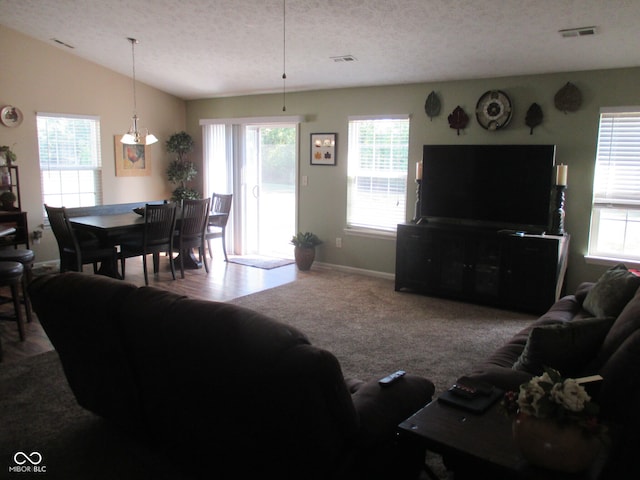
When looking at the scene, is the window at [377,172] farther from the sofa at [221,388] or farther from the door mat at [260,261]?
the sofa at [221,388]

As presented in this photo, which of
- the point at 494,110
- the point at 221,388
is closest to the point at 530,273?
the point at 494,110

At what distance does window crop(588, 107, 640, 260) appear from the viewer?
4660mm

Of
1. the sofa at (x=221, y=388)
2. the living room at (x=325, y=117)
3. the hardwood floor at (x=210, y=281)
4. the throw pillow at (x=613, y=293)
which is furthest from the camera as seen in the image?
the living room at (x=325, y=117)

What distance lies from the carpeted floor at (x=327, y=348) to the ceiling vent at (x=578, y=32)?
244 cm

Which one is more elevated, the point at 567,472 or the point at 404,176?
the point at 404,176

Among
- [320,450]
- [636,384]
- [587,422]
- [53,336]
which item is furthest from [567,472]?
[53,336]

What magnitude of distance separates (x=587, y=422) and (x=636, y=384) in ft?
1.56

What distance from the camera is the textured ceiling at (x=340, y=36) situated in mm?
3951

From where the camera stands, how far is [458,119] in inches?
214

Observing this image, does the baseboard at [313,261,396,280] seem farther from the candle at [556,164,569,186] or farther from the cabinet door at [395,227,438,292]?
the candle at [556,164,569,186]

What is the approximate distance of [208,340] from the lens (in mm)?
1810

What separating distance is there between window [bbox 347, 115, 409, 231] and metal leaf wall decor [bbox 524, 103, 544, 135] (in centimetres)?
134

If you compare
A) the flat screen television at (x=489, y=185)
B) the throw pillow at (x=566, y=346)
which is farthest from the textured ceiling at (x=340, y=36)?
the throw pillow at (x=566, y=346)

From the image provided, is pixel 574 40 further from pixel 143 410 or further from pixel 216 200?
pixel 216 200
